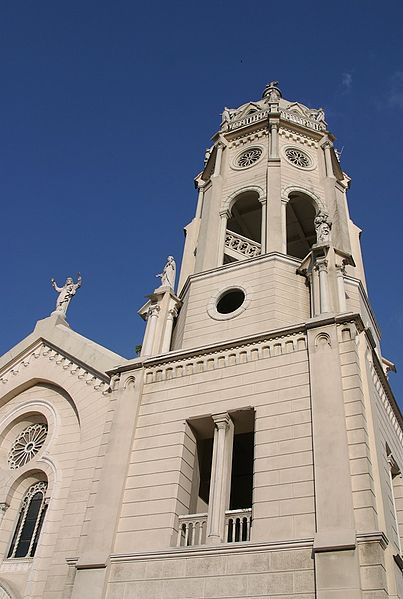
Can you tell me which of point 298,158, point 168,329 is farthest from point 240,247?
point 298,158

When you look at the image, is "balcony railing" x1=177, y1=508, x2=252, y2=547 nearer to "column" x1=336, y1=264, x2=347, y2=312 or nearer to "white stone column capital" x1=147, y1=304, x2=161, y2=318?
"column" x1=336, y1=264, x2=347, y2=312

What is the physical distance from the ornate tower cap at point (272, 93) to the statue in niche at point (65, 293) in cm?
1219

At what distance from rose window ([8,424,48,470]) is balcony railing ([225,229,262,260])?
27.4ft

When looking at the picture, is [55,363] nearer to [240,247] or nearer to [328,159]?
[240,247]

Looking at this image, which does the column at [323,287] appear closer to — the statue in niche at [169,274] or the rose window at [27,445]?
the statue in niche at [169,274]

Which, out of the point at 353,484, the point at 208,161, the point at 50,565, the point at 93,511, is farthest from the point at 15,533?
the point at 208,161

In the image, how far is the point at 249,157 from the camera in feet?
75.5

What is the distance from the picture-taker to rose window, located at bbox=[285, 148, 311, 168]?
2263 cm

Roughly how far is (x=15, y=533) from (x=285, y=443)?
8156 mm

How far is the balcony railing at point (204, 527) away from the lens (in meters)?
11.9

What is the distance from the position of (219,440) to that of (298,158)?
535 inches

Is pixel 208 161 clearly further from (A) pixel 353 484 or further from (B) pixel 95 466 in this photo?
(A) pixel 353 484

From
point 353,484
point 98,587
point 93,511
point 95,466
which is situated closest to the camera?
point 353,484

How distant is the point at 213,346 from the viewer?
14.8 metres
